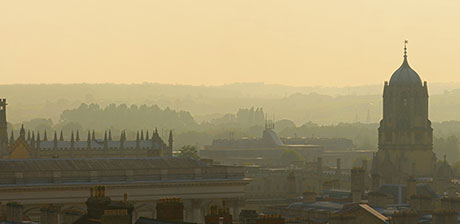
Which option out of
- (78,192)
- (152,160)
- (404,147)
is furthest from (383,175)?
(78,192)

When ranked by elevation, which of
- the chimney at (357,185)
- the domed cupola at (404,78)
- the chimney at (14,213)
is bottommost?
the chimney at (14,213)

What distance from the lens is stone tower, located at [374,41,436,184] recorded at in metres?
196

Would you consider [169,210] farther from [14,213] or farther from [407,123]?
[407,123]

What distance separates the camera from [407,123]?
650 ft

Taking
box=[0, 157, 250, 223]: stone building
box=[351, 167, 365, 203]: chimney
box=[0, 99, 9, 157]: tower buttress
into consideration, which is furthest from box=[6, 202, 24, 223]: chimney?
box=[0, 99, 9, 157]: tower buttress

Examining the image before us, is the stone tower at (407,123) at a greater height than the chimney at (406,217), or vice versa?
the stone tower at (407,123)

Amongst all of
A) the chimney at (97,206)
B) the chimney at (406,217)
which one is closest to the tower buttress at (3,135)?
the chimney at (406,217)

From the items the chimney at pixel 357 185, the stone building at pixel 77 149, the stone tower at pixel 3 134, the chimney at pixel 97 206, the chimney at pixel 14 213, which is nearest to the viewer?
the chimney at pixel 97 206

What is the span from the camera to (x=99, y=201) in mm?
59562

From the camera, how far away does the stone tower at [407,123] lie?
196m

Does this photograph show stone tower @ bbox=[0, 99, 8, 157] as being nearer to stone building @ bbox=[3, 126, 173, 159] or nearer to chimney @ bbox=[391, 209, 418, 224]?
stone building @ bbox=[3, 126, 173, 159]

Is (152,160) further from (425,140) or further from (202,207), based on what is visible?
(425,140)

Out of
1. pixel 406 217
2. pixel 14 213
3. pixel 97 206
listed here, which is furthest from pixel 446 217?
pixel 97 206

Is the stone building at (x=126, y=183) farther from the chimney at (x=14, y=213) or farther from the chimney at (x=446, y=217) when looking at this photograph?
the chimney at (x=446, y=217)
